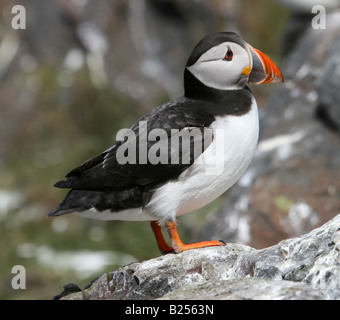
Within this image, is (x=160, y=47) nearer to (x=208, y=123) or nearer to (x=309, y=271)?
(x=208, y=123)

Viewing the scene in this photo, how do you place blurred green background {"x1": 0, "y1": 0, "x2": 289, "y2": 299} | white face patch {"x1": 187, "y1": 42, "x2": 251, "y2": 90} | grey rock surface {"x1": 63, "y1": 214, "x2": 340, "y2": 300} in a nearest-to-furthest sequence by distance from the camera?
grey rock surface {"x1": 63, "y1": 214, "x2": 340, "y2": 300} → white face patch {"x1": 187, "y1": 42, "x2": 251, "y2": 90} → blurred green background {"x1": 0, "y1": 0, "x2": 289, "y2": 299}

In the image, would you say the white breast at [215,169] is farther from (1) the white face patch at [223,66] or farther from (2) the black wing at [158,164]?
(1) the white face patch at [223,66]

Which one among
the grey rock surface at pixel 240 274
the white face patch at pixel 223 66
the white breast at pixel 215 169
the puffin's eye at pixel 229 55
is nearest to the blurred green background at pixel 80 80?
the grey rock surface at pixel 240 274

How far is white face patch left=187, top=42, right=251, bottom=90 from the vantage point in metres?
5.70

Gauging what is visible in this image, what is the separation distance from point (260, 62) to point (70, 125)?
45.3 feet

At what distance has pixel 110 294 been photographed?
Answer: 5.78 metres

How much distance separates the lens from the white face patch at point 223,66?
5.70m

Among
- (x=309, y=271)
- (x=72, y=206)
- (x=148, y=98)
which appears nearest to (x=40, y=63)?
(x=148, y=98)

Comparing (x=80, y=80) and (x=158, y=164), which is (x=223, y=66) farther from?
(x=80, y=80)

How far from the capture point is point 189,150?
5.61m

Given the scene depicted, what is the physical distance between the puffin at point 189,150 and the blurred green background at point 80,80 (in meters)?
9.22

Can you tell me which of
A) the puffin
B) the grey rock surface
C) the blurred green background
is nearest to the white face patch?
the puffin

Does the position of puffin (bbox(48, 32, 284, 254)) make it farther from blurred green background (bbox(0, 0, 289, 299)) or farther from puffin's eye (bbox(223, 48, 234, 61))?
blurred green background (bbox(0, 0, 289, 299))

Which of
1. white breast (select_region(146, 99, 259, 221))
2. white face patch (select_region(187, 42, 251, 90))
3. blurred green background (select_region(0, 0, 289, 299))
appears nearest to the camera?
white breast (select_region(146, 99, 259, 221))
